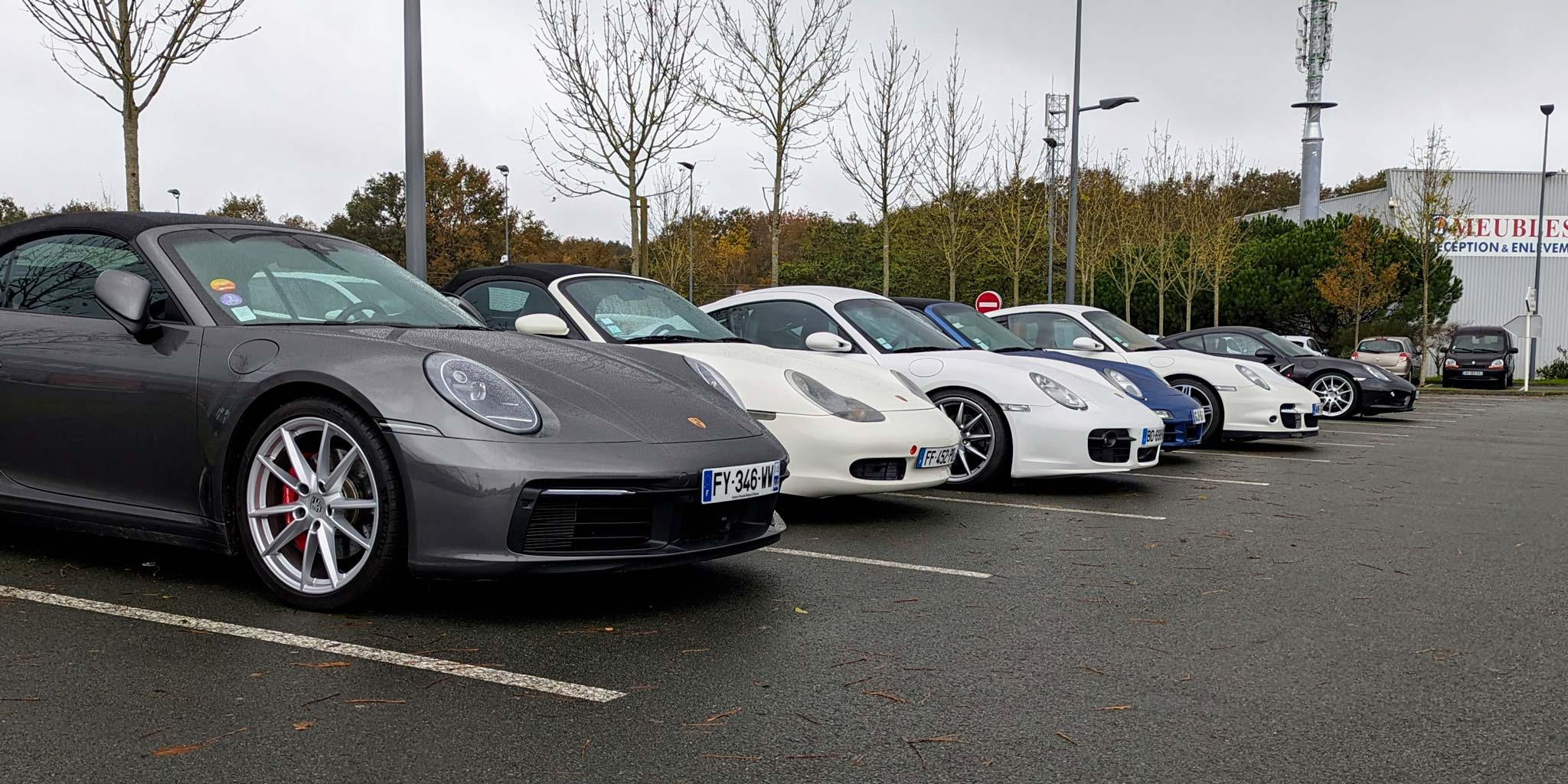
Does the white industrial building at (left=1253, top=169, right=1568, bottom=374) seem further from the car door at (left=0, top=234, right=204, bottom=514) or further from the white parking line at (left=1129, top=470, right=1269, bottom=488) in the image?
the car door at (left=0, top=234, right=204, bottom=514)

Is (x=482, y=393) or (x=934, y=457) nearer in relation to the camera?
(x=482, y=393)

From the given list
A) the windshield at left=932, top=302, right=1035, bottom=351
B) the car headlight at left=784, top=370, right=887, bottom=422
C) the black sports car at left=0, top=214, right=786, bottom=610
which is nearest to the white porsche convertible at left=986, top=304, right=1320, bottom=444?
the windshield at left=932, top=302, right=1035, bottom=351

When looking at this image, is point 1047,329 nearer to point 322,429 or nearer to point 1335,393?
point 1335,393

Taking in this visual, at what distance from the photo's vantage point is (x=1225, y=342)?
15.1m

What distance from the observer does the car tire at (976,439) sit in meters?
7.85

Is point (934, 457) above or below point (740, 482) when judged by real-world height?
below

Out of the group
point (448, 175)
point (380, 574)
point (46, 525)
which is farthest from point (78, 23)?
point (448, 175)

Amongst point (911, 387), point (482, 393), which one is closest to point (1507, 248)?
point (911, 387)

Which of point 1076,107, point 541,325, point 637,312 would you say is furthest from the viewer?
point 1076,107

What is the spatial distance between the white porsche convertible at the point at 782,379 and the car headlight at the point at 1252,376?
6041 millimetres

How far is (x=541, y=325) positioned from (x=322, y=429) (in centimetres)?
155

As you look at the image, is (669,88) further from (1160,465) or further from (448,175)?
(448,175)

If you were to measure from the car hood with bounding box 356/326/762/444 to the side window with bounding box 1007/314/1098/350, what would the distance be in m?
7.82

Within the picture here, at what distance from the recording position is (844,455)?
6109mm
